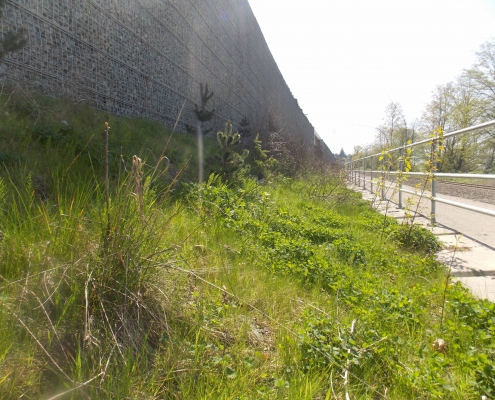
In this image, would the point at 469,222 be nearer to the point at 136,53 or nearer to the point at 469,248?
the point at 469,248

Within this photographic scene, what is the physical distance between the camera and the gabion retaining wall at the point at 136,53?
465 centimetres

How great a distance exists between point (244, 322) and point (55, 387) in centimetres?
92

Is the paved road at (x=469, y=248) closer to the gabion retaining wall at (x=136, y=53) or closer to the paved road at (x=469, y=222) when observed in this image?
the paved road at (x=469, y=222)

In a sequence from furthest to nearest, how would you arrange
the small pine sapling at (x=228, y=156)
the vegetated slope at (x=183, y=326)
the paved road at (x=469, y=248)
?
the small pine sapling at (x=228, y=156)
the paved road at (x=469, y=248)
the vegetated slope at (x=183, y=326)

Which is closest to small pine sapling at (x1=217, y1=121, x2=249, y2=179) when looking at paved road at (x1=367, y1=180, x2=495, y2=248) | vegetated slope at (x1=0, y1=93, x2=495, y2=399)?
paved road at (x1=367, y1=180, x2=495, y2=248)

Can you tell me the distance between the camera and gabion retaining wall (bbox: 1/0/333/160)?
4.65 meters

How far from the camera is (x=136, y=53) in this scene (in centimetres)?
691

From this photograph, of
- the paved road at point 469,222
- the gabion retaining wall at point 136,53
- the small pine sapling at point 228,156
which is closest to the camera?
the paved road at point 469,222

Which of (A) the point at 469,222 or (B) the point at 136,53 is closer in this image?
(A) the point at 469,222

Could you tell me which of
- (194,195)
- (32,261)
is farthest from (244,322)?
(194,195)

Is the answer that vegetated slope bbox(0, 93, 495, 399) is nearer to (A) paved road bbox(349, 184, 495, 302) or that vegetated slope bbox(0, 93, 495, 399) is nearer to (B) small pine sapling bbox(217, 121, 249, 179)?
(A) paved road bbox(349, 184, 495, 302)

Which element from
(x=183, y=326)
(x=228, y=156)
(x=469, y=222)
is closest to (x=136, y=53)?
(x=228, y=156)

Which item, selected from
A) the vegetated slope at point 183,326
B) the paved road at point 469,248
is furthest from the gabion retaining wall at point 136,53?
the paved road at point 469,248

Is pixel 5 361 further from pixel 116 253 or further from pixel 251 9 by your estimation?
pixel 251 9
